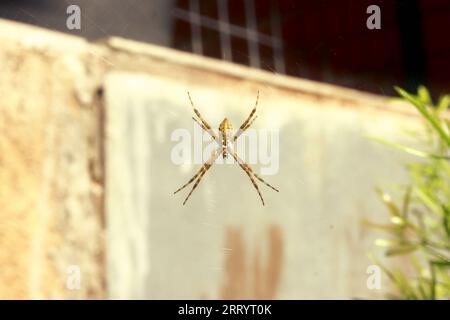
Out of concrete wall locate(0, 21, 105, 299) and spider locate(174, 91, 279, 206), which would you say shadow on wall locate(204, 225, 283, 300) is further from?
concrete wall locate(0, 21, 105, 299)

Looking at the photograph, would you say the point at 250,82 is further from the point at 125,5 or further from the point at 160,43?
the point at 125,5

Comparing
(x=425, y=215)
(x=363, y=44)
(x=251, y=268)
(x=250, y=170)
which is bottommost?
(x=251, y=268)

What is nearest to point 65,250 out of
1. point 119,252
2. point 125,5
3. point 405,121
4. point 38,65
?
point 119,252

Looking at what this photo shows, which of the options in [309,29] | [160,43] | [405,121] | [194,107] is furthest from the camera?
[309,29]

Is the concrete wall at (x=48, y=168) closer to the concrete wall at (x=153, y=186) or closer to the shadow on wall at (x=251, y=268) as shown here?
the concrete wall at (x=153, y=186)

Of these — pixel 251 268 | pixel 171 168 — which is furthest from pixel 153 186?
pixel 251 268

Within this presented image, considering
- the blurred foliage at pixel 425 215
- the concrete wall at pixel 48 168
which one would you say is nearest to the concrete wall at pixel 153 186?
the concrete wall at pixel 48 168

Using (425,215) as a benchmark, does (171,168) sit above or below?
above

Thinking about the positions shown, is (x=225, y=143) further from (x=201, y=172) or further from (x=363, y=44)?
(x=363, y=44)
